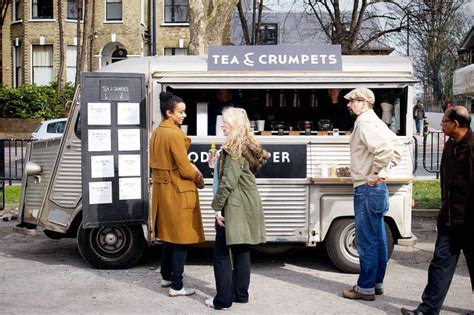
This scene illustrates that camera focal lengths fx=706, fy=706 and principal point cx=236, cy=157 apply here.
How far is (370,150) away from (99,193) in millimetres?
3013

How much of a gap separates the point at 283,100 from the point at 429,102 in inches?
2576

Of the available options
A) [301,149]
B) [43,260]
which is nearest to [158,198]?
[301,149]

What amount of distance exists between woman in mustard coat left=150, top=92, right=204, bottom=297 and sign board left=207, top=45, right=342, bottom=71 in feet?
4.14

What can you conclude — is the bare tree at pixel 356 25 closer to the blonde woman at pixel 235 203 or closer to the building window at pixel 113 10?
the building window at pixel 113 10

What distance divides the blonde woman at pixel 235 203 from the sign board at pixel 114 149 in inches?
68.8

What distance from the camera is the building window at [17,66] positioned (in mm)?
Answer: 37094

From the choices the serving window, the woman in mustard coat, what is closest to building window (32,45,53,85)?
the serving window

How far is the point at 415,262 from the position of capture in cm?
848

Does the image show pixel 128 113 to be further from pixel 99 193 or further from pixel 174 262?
pixel 174 262

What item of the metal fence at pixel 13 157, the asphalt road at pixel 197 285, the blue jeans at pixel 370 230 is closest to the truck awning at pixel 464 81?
the asphalt road at pixel 197 285

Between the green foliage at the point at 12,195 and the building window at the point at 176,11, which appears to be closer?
the green foliage at the point at 12,195

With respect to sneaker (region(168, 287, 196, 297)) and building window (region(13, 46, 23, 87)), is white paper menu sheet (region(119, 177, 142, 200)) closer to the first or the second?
sneaker (region(168, 287, 196, 297))

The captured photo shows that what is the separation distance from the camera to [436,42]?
3519 centimetres

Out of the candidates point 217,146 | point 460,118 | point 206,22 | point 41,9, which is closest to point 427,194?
point 206,22
